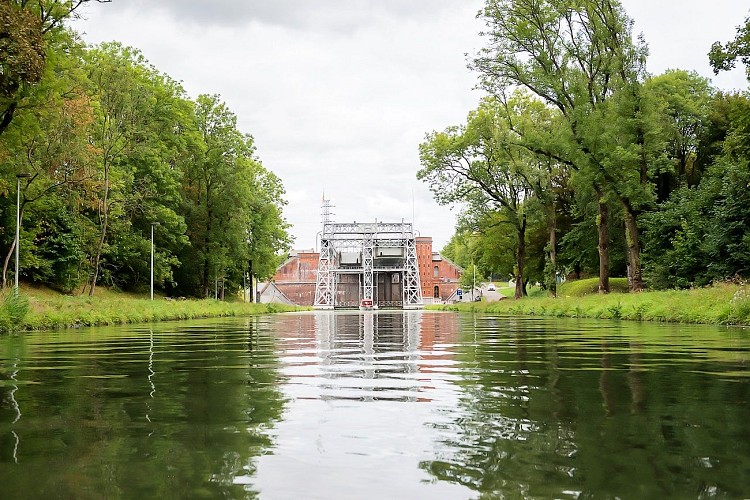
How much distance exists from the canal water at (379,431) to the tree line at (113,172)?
50.5 feet

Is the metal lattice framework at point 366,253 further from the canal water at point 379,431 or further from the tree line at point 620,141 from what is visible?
the canal water at point 379,431

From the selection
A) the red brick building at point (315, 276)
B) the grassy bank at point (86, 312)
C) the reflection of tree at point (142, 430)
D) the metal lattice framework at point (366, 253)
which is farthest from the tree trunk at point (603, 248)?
the red brick building at point (315, 276)

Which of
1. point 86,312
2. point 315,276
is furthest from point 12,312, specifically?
point 315,276

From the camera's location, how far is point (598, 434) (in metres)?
3.85

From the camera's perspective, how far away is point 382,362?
→ 885 centimetres

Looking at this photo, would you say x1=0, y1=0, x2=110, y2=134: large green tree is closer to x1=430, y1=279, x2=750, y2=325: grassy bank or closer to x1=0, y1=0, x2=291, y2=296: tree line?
x1=0, y1=0, x2=291, y2=296: tree line

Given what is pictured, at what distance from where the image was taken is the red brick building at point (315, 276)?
4336 inches

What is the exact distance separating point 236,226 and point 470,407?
160 feet

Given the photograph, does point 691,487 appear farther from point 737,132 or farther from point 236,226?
point 236,226

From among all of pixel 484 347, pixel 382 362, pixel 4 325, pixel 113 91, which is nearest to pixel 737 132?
pixel 484 347

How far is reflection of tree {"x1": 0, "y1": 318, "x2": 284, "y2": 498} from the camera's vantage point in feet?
9.58

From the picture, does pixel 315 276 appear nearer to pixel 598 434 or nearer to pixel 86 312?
pixel 86 312

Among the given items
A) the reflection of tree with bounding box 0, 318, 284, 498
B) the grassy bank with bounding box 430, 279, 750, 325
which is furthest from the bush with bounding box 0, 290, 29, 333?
the grassy bank with bounding box 430, 279, 750, 325

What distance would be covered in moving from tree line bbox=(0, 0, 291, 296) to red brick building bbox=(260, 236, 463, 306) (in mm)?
42018
